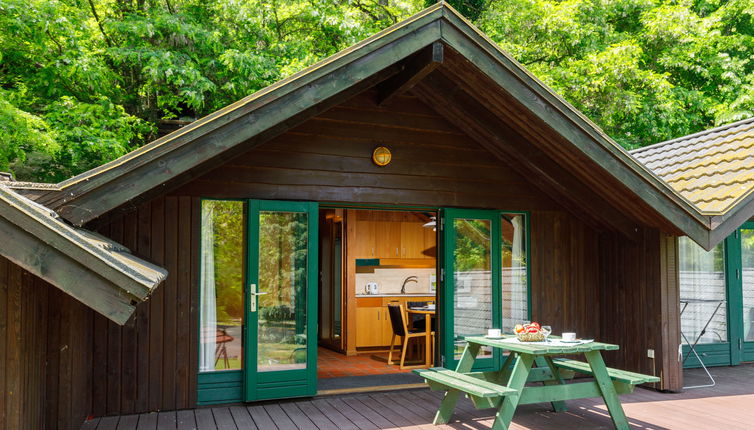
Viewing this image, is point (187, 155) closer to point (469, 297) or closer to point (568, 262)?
point (469, 297)

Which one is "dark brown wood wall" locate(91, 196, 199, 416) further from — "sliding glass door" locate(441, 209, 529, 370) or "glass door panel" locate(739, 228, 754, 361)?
"glass door panel" locate(739, 228, 754, 361)

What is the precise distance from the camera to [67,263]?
269 centimetres

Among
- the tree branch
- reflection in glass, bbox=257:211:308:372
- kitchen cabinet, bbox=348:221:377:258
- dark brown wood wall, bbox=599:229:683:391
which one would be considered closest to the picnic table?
reflection in glass, bbox=257:211:308:372

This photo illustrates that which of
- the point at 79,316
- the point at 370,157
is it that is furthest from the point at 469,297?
the point at 79,316

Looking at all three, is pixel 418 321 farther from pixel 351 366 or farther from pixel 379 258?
pixel 379 258

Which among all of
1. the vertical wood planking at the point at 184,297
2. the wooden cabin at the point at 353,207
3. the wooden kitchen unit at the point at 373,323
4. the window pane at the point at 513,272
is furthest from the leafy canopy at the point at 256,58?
the window pane at the point at 513,272

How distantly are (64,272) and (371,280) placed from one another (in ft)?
24.1

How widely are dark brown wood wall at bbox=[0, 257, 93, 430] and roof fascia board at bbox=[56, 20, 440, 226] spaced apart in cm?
63

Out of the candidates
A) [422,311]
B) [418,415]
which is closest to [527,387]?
[418,415]

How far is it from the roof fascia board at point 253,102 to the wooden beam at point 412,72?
154 mm

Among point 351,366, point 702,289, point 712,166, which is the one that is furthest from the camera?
point 351,366

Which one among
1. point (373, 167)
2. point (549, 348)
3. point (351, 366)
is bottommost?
point (351, 366)

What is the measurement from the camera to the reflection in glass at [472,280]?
21.5 feet

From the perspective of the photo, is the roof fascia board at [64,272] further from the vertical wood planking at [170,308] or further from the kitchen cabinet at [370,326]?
the kitchen cabinet at [370,326]
